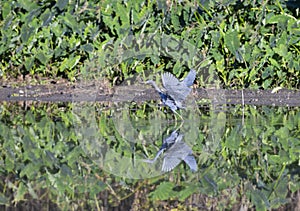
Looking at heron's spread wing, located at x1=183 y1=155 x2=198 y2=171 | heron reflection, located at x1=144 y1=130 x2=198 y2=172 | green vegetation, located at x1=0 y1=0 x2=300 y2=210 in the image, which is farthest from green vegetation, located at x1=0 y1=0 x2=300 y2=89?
heron's spread wing, located at x1=183 y1=155 x2=198 y2=171

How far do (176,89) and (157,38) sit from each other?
3.42ft

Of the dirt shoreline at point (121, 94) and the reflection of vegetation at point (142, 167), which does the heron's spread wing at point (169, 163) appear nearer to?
the reflection of vegetation at point (142, 167)

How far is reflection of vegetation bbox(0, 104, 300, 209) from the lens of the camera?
141 inches

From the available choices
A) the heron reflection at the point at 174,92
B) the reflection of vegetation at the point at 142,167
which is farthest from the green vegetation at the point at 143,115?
the heron reflection at the point at 174,92

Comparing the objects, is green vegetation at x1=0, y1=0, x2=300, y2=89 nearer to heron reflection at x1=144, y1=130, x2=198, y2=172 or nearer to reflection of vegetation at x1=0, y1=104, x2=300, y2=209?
reflection of vegetation at x1=0, y1=104, x2=300, y2=209

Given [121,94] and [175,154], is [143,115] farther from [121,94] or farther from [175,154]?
[175,154]

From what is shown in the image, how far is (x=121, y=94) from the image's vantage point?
618cm

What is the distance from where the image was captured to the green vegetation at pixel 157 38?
6051 mm

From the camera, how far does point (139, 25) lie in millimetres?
6172

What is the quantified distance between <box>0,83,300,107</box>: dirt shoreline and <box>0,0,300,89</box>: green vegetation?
0.10 metres

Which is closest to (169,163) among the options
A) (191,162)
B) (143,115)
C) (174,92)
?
(191,162)

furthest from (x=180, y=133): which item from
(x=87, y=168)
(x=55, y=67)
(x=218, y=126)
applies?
(x=55, y=67)

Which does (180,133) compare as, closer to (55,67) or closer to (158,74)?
(158,74)

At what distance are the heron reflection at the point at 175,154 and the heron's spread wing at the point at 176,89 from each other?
0.41m
